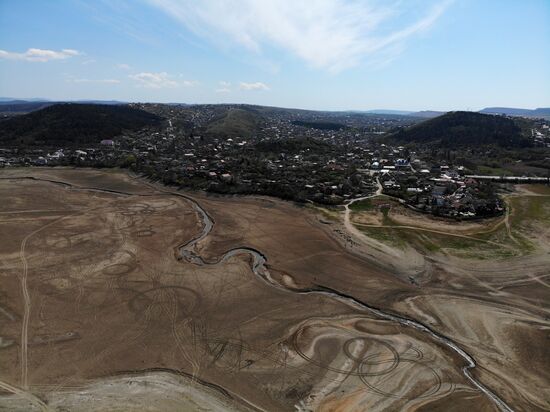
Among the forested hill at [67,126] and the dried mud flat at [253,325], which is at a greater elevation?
the forested hill at [67,126]

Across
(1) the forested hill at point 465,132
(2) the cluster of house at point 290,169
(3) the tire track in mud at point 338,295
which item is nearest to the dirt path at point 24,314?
(3) the tire track in mud at point 338,295

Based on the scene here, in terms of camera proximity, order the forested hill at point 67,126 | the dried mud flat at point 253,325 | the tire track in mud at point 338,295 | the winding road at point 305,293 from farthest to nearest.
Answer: the forested hill at point 67,126 < the tire track in mud at point 338,295 < the winding road at point 305,293 < the dried mud flat at point 253,325

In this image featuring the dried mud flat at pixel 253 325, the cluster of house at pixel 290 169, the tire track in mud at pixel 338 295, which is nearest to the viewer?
the dried mud flat at pixel 253 325

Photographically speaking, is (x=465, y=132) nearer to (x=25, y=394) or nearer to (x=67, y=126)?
(x=67, y=126)

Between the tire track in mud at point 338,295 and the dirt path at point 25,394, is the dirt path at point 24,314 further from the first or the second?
the tire track in mud at point 338,295

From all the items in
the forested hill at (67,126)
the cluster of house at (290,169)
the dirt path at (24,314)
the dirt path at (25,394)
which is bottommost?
the dirt path at (25,394)

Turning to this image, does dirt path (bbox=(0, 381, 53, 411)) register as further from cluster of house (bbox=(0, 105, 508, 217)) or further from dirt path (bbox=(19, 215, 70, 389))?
cluster of house (bbox=(0, 105, 508, 217))

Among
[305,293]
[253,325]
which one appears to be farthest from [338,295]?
[253,325]
